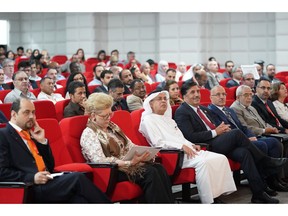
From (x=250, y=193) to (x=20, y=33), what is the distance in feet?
42.7

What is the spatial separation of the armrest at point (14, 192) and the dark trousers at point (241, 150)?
228 cm

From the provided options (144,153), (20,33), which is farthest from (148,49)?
(144,153)

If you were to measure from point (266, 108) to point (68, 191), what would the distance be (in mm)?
3545

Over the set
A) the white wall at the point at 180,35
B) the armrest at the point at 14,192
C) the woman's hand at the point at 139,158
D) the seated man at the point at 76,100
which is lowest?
the armrest at the point at 14,192

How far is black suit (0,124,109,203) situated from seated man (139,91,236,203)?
49.5 inches

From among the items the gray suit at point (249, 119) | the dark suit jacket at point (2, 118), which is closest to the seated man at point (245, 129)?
the gray suit at point (249, 119)

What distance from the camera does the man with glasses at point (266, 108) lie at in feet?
22.2

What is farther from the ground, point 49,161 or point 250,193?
point 49,161

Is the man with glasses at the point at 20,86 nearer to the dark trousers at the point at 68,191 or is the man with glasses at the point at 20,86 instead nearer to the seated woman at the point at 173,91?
the seated woman at the point at 173,91

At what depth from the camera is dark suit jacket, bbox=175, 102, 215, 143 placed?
5.54 metres

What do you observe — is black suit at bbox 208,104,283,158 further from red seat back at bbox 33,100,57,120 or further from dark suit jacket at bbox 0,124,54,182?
dark suit jacket at bbox 0,124,54,182

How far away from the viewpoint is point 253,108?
659 centimetres

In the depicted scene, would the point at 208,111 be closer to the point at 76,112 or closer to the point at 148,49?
the point at 76,112

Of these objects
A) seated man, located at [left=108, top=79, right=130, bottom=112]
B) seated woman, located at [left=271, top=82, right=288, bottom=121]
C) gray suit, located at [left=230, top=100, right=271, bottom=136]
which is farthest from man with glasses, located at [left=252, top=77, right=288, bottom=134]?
seated man, located at [left=108, top=79, right=130, bottom=112]
